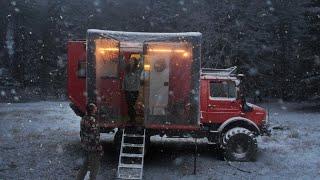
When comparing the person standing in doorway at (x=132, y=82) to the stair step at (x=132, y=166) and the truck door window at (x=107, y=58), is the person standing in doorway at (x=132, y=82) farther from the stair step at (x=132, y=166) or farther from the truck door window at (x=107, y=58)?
the stair step at (x=132, y=166)

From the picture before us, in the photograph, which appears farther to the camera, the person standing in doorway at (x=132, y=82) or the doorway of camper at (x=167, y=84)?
the doorway of camper at (x=167, y=84)

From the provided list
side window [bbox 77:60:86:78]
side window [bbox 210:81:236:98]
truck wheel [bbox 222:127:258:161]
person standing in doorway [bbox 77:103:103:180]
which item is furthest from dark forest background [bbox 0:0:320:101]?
person standing in doorway [bbox 77:103:103:180]

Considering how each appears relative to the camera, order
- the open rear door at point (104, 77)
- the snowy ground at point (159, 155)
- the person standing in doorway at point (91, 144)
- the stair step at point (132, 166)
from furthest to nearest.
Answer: the open rear door at point (104, 77) → the snowy ground at point (159, 155) → the stair step at point (132, 166) → the person standing in doorway at point (91, 144)

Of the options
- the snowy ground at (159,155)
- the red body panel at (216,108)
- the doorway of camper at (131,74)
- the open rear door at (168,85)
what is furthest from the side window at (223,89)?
the doorway of camper at (131,74)

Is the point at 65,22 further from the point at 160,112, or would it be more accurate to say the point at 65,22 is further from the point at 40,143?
the point at 160,112

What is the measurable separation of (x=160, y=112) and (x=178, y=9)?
95.3 feet

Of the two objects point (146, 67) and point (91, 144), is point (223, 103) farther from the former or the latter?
point (91, 144)

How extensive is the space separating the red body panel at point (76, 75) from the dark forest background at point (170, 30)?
20.8 meters

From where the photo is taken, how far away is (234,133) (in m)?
14.8

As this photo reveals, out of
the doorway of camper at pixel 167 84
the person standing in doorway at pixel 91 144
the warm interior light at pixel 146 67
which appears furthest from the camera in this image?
the warm interior light at pixel 146 67

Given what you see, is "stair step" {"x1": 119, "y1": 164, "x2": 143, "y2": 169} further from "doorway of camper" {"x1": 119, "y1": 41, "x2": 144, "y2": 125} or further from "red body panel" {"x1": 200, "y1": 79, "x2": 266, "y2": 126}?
"red body panel" {"x1": 200, "y1": 79, "x2": 266, "y2": 126}

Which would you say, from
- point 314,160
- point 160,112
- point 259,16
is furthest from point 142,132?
point 259,16

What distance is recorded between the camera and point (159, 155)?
15.6 m

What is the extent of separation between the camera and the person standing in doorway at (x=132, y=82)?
14.2 m
